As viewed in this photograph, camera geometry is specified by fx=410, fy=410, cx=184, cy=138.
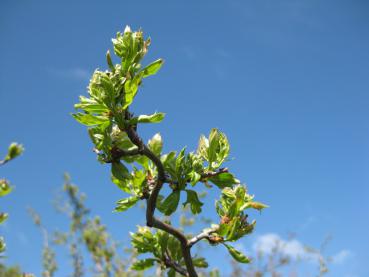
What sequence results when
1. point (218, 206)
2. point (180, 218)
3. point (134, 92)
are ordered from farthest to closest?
point (180, 218) → point (218, 206) → point (134, 92)

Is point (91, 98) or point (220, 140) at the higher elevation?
point (220, 140)

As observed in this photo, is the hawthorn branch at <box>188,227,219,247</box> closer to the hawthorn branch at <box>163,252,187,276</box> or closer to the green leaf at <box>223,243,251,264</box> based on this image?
the green leaf at <box>223,243,251,264</box>

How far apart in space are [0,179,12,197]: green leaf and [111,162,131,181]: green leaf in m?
0.43

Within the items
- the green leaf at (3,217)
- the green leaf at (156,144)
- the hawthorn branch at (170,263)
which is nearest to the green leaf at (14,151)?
the green leaf at (3,217)

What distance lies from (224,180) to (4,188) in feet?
2.99

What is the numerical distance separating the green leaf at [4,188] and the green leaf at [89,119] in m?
0.38

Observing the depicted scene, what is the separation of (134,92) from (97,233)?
28.6 ft

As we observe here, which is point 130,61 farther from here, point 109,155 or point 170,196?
point 170,196

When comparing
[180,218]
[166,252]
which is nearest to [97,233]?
[180,218]

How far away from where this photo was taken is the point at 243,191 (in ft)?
5.87

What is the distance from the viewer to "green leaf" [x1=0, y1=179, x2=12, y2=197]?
4.91 feet

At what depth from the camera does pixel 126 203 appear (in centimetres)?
187

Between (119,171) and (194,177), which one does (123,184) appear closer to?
(119,171)

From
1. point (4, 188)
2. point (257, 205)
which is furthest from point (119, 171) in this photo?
point (257, 205)
